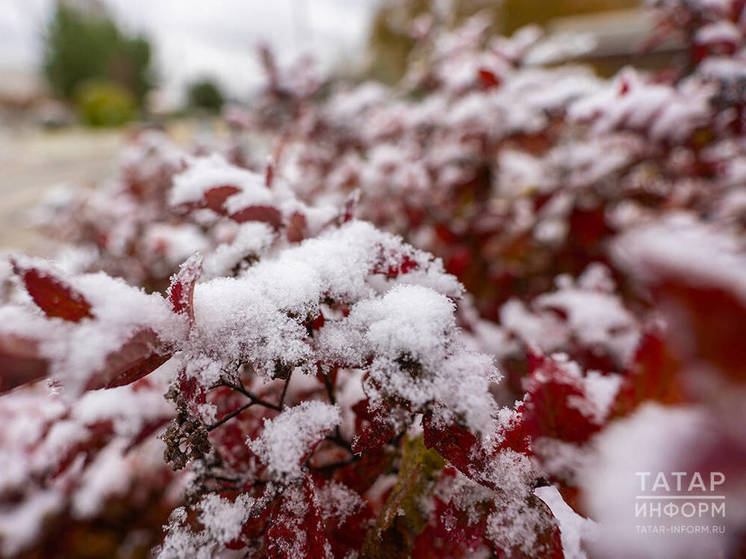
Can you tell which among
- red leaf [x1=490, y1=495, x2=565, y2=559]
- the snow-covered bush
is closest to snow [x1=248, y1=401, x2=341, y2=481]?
the snow-covered bush

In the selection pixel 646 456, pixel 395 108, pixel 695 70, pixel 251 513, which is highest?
pixel 695 70

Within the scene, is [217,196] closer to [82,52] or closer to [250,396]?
[250,396]

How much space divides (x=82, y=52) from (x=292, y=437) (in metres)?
21.8

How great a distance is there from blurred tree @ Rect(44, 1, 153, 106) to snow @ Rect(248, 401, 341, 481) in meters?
20.5

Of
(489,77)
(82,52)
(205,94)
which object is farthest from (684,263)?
(82,52)

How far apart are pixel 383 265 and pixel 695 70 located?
4.36ft

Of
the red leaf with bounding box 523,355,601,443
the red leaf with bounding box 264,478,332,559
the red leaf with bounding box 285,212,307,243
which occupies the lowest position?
the red leaf with bounding box 264,478,332,559

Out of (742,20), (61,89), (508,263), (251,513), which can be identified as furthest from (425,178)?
(61,89)

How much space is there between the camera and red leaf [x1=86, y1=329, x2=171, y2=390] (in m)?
0.39

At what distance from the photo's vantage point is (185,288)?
453 millimetres

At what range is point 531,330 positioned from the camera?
3.92ft

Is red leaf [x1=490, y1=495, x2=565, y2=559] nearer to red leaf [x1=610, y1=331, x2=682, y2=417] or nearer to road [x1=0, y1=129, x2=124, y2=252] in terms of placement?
red leaf [x1=610, y1=331, x2=682, y2=417]

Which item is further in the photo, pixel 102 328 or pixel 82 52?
pixel 82 52

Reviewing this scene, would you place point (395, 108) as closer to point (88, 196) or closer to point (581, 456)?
point (88, 196)
